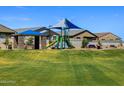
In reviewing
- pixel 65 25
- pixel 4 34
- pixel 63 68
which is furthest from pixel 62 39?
pixel 63 68

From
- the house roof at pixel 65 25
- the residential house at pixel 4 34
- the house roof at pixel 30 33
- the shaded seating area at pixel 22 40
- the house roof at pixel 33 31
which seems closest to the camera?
the house roof at pixel 65 25

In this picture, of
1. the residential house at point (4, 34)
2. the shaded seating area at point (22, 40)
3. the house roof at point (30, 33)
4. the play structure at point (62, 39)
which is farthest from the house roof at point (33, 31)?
the residential house at point (4, 34)

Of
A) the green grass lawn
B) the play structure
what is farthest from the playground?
the green grass lawn

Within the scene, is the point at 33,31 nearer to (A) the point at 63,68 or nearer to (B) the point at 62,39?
(B) the point at 62,39

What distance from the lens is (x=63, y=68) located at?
19031 millimetres

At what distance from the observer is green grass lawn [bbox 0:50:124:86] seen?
15.5 m

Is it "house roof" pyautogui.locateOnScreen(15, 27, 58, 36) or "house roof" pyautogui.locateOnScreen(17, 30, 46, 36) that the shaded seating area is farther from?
"house roof" pyautogui.locateOnScreen(15, 27, 58, 36)

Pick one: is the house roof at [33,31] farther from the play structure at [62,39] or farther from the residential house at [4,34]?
the residential house at [4,34]

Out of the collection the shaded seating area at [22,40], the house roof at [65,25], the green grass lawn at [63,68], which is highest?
the house roof at [65,25]

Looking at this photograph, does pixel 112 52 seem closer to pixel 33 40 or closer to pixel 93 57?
pixel 93 57

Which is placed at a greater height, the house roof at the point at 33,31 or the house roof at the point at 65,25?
the house roof at the point at 65,25

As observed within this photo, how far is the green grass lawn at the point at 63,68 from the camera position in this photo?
50.9 ft

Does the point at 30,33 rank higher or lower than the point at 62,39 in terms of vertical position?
higher

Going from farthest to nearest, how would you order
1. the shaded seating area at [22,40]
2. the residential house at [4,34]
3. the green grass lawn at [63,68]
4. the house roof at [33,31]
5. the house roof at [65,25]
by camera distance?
the shaded seating area at [22,40], the residential house at [4,34], the house roof at [33,31], the house roof at [65,25], the green grass lawn at [63,68]
